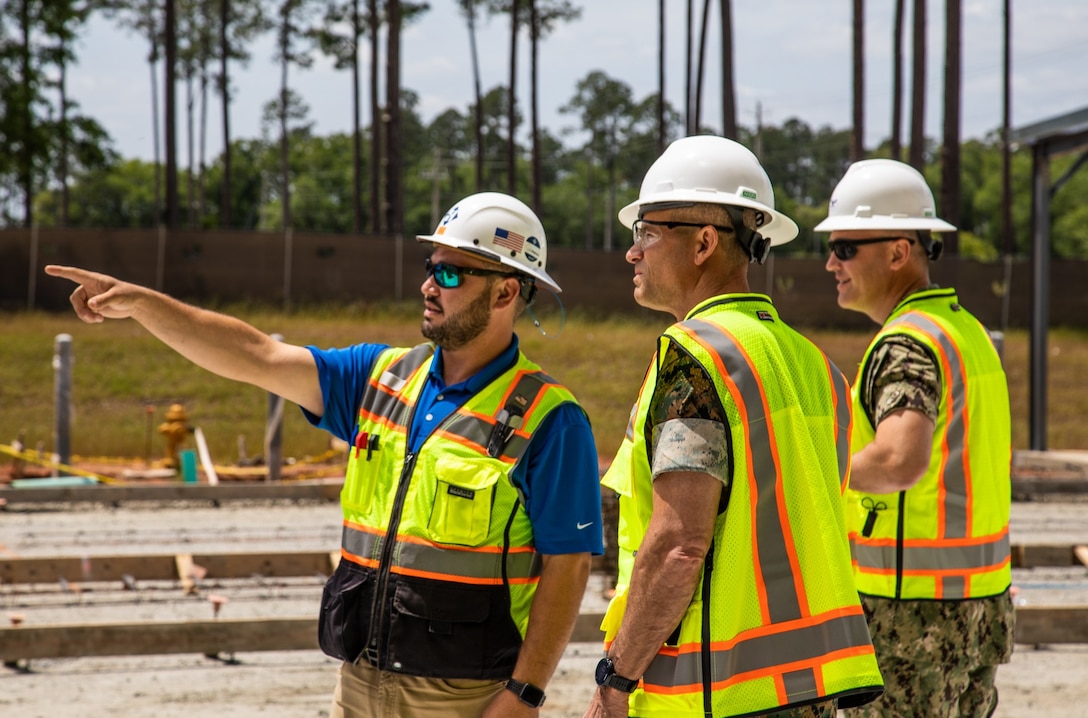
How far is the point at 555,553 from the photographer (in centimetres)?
314

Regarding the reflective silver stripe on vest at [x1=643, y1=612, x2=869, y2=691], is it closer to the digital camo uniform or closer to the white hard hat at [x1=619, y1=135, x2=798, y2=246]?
the white hard hat at [x1=619, y1=135, x2=798, y2=246]

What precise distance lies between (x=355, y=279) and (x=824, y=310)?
41.3 ft

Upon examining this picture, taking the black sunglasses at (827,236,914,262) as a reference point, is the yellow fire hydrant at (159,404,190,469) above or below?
below

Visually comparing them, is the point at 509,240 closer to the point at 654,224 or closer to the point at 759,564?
the point at 654,224

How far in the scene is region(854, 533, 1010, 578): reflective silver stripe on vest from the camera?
150 inches

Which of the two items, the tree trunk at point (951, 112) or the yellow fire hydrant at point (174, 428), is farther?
the tree trunk at point (951, 112)

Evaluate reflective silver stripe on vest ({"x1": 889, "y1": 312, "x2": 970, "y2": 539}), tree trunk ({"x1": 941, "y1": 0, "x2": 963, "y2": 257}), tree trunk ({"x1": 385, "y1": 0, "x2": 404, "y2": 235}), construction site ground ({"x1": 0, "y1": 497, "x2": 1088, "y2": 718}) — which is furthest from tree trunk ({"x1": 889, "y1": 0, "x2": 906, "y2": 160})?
reflective silver stripe on vest ({"x1": 889, "y1": 312, "x2": 970, "y2": 539})

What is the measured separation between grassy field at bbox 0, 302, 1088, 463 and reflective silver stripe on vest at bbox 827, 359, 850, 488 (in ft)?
46.5

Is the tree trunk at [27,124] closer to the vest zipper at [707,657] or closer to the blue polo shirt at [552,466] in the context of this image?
the blue polo shirt at [552,466]

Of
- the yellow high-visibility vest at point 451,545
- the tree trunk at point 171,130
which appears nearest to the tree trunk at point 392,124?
the tree trunk at point 171,130

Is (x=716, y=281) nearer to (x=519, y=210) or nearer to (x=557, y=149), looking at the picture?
(x=519, y=210)

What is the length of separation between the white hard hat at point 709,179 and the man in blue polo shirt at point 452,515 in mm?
752

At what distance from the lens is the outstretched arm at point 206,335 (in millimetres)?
3279

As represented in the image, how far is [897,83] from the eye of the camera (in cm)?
3173
